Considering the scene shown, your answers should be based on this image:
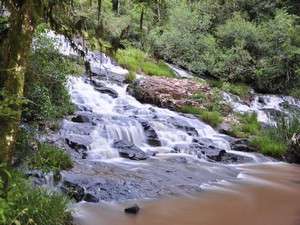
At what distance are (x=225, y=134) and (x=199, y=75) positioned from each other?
8.43m

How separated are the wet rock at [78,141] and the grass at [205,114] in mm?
6026

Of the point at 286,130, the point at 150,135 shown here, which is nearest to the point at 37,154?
the point at 150,135

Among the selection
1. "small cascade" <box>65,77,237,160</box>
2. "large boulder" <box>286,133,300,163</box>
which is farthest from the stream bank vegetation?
"large boulder" <box>286,133,300,163</box>

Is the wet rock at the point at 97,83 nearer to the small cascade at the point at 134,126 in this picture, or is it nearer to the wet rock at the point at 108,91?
the small cascade at the point at 134,126

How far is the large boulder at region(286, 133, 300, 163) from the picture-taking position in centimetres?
1103

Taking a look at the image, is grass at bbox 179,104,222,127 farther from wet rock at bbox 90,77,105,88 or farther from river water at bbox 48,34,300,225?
wet rock at bbox 90,77,105,88

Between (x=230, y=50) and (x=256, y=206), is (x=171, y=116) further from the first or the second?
(x=230, y=50)

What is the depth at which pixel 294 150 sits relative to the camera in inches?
438

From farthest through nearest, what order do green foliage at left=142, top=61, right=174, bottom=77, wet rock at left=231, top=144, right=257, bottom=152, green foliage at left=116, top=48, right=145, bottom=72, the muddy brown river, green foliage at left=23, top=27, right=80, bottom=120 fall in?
1. green foliage at left=142, top=61, right=174, bottom=77
2. green foliage at left=116, top=48, right=145, bottom=72
3. wet rock at left=231, top=144, right=257, bottom=152
4. green foliage at left=23, top=27, right=80, bottom=120
5. the muddy brown river

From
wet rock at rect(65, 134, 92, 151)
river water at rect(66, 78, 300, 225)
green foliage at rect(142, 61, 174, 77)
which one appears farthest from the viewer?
green foliage at rect(142, 61, 174, 77)

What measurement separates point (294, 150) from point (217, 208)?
6.38 metres

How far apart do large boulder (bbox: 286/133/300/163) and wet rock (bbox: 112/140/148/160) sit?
5.16m

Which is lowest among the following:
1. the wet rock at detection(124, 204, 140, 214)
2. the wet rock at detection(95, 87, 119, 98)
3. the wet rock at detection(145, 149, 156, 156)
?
the wet rock at detection(124, 204, 140, 214)

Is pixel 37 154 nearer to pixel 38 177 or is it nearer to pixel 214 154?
pixel 38 177
